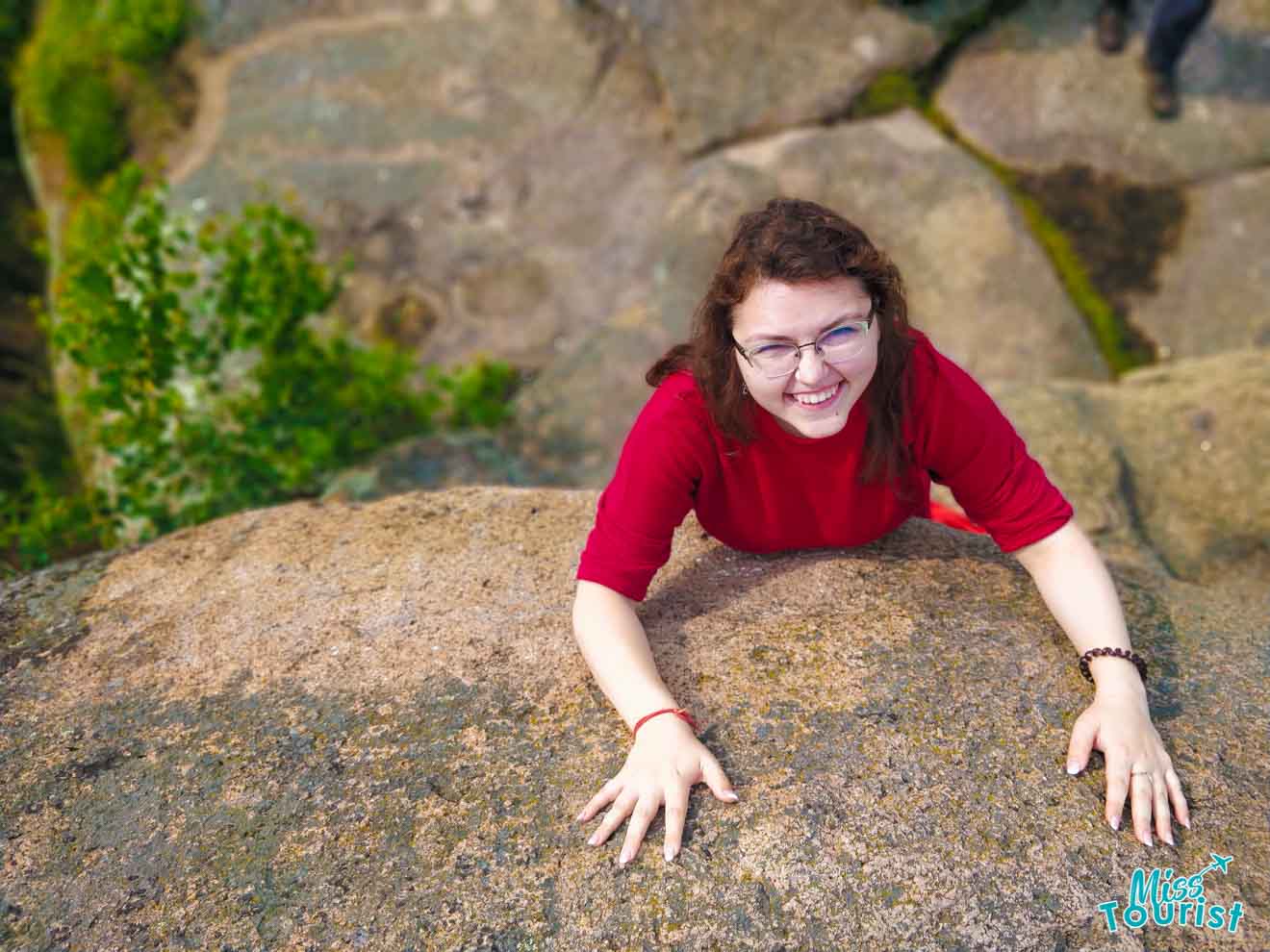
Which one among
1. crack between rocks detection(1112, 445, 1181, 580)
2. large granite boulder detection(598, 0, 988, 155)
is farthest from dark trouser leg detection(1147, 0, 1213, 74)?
crack between rocks detection(1112, 445, 1181, 580)

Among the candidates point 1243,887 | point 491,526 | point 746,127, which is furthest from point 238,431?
point 1243,887

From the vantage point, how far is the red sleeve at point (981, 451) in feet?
7.17

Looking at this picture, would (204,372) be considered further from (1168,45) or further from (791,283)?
(1168,45)

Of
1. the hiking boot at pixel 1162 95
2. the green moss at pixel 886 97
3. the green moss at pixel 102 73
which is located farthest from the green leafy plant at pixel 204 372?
the hiking boot at pixel 1162 95

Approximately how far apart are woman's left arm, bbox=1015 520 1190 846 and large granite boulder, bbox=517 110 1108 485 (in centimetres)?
206

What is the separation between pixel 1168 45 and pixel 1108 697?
11.2ft

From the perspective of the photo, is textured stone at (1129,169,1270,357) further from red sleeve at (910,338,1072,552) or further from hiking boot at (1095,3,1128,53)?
red sleeve at (910,338,1072,552)

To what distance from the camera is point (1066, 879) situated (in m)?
1.77

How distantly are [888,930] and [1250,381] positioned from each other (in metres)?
2.62

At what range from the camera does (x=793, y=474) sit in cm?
226

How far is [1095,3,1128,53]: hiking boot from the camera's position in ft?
15.3

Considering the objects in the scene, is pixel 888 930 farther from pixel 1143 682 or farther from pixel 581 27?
pixel 581 27

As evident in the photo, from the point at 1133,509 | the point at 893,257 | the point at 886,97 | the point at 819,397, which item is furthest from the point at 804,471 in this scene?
the point at 886,97

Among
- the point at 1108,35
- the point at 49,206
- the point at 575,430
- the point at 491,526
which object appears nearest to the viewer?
the point at 491,526
